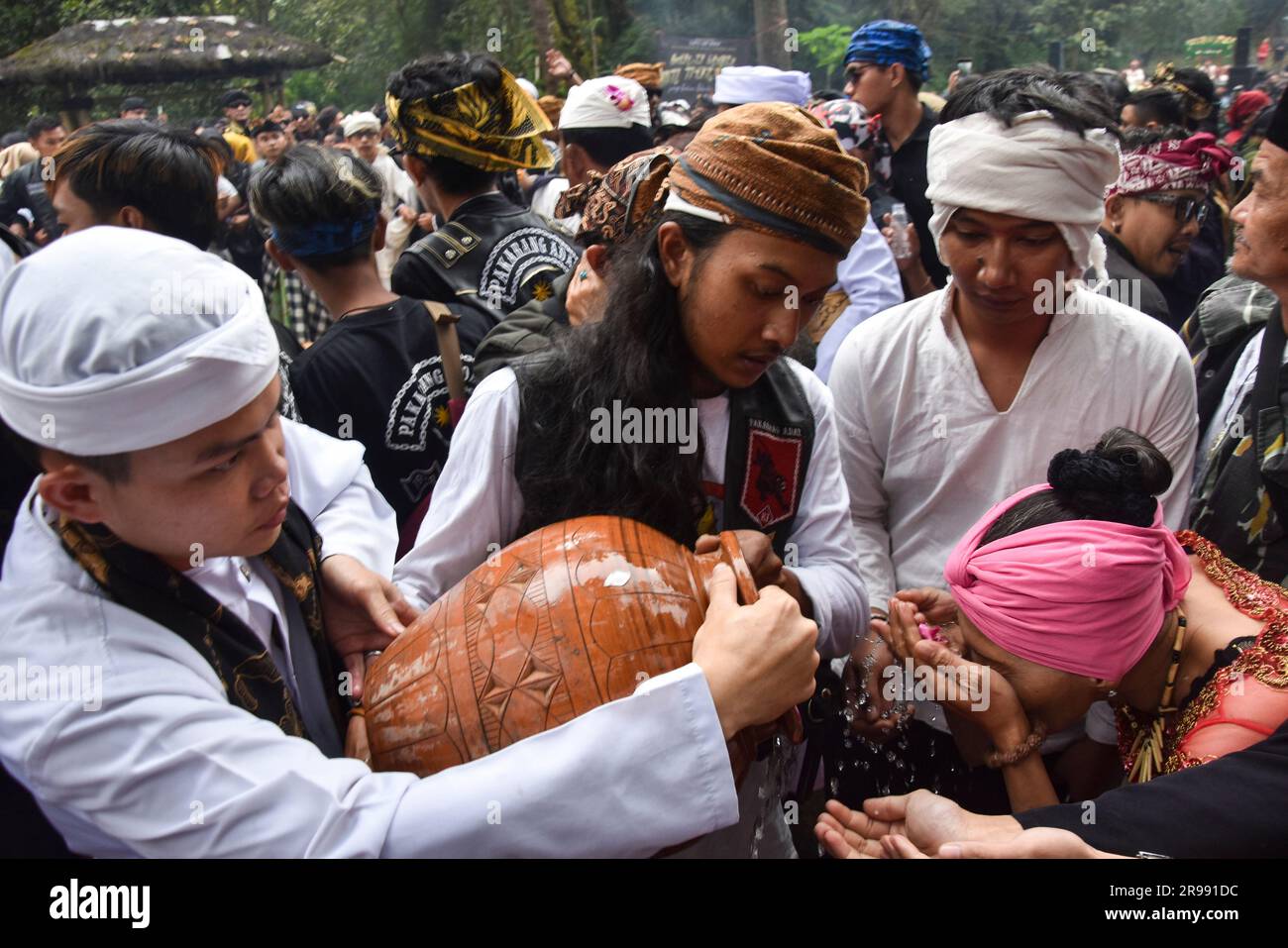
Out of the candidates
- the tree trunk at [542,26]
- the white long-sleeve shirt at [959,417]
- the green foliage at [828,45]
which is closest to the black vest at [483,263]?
the white long-sleeve shirt at [959,417]

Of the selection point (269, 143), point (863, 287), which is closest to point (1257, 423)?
point (863, 287)

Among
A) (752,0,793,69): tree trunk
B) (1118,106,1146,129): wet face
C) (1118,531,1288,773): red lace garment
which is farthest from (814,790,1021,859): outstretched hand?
(752,0,793,69): tree trunk

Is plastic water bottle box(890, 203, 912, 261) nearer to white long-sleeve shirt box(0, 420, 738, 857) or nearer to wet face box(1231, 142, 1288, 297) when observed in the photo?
wet face box(1231, 142, 1288, 297)

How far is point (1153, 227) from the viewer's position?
13.3ft

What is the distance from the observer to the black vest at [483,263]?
3414 millimetres

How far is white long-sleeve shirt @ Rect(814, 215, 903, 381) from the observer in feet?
13.2

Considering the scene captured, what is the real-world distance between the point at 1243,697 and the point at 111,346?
6.48ft

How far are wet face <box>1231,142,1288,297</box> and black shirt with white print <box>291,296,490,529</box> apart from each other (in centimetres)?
210

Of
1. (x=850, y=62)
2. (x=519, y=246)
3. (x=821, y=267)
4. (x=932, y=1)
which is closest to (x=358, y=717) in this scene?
(x=821, y=267)

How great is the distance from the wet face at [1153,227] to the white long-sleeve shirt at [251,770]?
354cm

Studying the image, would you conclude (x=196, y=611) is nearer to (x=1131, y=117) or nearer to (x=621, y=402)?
(x=621, y=402)

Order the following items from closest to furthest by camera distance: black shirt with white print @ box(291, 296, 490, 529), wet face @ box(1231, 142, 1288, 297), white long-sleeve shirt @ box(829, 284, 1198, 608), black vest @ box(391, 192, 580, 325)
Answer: wet face @ box(1231, 142, 1288, 297) → white long-sleeve shirt @ box(829, 284, 1198, 608) → black shirt with white print @ box(291, 296, 490, 529) → black vest @ box(391, 192, 580, 325)

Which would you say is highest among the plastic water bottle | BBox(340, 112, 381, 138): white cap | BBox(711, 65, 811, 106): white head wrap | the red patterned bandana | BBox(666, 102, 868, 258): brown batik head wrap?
BBox(666, 102, 868, 258): brown batik head wrap
